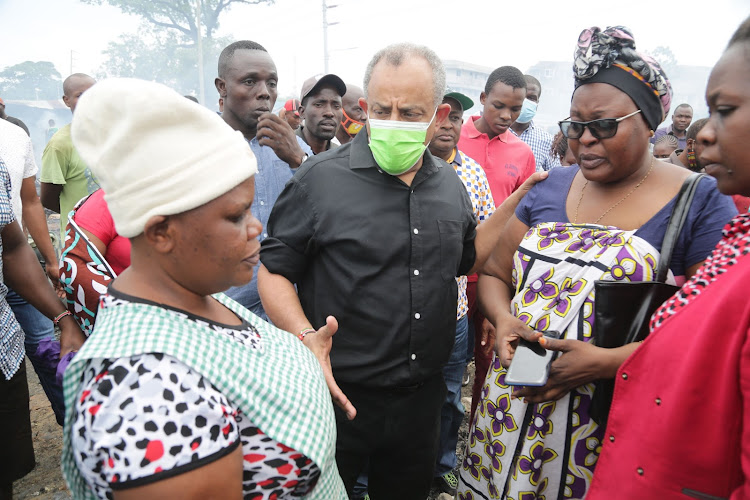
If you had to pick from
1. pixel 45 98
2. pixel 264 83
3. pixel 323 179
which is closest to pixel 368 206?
pixel 323 179

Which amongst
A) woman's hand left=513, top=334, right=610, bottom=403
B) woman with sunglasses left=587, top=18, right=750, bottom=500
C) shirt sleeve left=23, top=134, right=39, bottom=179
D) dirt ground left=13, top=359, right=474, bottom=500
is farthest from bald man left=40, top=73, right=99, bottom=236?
woman with sunglasses left=587, top=18, right=750, bottom=500

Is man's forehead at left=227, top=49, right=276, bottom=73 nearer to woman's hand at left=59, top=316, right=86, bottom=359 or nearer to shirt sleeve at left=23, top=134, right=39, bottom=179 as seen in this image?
shirt sleeve at left=23, top=134, right=39, bottom=179

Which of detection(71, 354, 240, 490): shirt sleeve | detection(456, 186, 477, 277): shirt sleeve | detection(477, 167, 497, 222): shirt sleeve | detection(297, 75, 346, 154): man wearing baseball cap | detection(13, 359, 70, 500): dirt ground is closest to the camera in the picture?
detection(71, 354, 240, 490): shirt sleeve

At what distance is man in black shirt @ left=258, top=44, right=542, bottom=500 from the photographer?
207 cm

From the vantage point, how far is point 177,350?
3.09 feet

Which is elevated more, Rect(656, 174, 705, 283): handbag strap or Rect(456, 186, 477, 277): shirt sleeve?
Rect(656, 174, 705, 283): handbag strap

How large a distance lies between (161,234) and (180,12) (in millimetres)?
40925

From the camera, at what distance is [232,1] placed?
117 ft

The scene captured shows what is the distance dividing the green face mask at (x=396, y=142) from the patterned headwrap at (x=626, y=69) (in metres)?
0.71

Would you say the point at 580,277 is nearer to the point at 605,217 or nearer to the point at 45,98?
the point at 605,217

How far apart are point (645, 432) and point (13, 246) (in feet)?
9.14

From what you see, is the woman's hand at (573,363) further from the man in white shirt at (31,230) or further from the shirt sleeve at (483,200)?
the man in white shirt at (31,230)

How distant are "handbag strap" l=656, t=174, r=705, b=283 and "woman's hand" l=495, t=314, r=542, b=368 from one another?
0.52m

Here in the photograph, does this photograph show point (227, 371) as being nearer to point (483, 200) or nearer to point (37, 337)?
point (37, 337)
